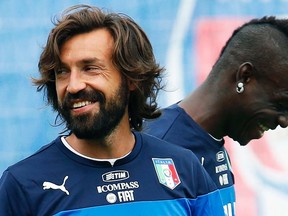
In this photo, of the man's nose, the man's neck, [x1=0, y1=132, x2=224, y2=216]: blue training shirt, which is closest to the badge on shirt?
[x1=0, y1=132, x2=224, y2=216]: blue training shirt

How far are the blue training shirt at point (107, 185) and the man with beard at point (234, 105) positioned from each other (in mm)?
606

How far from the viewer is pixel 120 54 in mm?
3002

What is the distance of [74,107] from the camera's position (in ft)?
9.42

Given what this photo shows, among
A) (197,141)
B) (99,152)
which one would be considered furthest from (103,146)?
(197,141)

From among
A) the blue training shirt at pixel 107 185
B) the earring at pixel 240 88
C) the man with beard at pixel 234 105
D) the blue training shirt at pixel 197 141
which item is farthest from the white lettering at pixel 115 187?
the earring at pixel 240 88

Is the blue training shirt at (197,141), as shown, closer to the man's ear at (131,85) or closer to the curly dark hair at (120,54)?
the curly dark hair at (120,54)

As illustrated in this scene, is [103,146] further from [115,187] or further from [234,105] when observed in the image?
[234,105]

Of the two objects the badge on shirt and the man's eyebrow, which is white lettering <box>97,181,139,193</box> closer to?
the badge on shirt

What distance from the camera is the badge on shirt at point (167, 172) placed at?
9.76ft

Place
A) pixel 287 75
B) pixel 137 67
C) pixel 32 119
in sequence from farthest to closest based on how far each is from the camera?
pixel 32 119 < pixel 287 75 < pixel 137 67

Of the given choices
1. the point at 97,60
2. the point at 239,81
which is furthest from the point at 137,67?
the point at 239,81

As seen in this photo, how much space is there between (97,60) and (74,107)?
0.18 meters

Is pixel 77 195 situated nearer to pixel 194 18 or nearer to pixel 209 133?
pixel 209 133

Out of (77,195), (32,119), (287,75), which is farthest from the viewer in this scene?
(32,119)
